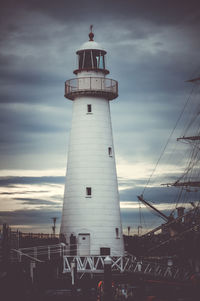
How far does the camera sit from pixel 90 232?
5769 cm

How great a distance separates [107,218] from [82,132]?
7.78 m

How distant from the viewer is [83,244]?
5769cm

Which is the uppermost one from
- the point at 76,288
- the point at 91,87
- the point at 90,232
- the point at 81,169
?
the point at 91,87

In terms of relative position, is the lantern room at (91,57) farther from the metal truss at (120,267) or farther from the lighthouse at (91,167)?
the metal truss at (120,267)

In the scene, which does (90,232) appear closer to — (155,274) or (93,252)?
(93,252)

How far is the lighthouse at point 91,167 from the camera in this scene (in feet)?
190

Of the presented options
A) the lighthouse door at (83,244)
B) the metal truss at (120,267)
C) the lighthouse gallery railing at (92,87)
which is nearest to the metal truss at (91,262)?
the metal truss at (120,267)

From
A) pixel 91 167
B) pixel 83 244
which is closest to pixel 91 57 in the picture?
pixel 91 167

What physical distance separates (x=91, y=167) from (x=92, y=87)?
22.9 ft

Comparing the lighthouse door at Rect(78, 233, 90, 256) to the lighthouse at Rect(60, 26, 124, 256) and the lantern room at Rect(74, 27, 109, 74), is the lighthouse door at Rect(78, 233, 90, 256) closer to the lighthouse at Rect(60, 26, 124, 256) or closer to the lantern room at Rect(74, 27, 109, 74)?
the lighthouse at Rect(60, 26, 124, 256)

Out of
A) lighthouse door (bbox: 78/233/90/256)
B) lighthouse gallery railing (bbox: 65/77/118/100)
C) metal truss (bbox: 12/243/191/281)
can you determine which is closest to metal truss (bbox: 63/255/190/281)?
metal truss (bbox: 12/243/191/281)

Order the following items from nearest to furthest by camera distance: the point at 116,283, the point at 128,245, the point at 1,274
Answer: the point at 1,274
the point at 116,283
the point at 128,245

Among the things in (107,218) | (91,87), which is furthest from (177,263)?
(91,87)

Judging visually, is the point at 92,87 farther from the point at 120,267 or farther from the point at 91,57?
the point at 120,267
